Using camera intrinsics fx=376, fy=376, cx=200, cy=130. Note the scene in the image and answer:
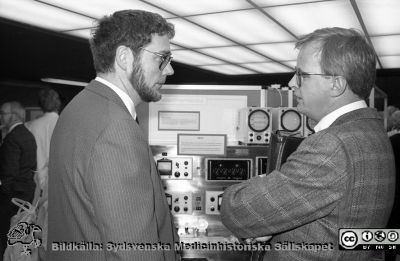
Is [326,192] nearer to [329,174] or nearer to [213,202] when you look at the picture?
[329,174]

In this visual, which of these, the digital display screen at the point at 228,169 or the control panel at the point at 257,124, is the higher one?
the control panel at the point at 257,124

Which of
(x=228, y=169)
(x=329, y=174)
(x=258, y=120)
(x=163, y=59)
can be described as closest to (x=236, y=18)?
(x=258, y=120)

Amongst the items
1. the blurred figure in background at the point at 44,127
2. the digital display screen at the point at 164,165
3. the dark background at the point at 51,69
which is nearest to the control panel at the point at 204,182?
the digital display screen at the point at 164,165

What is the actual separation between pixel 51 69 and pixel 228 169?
4832mm

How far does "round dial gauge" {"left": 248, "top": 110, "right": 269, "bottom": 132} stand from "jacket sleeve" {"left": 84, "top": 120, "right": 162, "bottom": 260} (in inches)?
53.8

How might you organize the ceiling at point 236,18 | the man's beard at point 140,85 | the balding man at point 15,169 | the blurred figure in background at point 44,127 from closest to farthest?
the man's beard at point 140,85
the balding man at point 15,169
the blurred figure in background at point 44,127
the ceiling at point 236,18

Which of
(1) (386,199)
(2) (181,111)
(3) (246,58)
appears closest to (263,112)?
(2) (181,111)

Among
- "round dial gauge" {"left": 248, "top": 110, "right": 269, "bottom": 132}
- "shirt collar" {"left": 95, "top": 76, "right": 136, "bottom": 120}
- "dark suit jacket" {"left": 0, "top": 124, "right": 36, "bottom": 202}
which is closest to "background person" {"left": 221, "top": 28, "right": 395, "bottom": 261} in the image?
"shirt collar" {"left": 95, "top": 76, "right": 136, "bottom": 120}

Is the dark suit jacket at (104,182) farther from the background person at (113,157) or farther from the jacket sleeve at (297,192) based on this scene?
the jacket sleeve at (297,192)

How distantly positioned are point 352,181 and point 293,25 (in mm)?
4257

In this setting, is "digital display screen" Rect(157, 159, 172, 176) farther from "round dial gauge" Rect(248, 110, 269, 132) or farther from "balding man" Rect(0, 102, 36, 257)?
"balding man" Rect(0, 102, 36, 257)

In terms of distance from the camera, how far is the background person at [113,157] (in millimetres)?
1007

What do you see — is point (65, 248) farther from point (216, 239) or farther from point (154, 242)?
point (216, 239)

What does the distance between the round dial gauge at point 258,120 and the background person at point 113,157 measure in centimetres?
110
